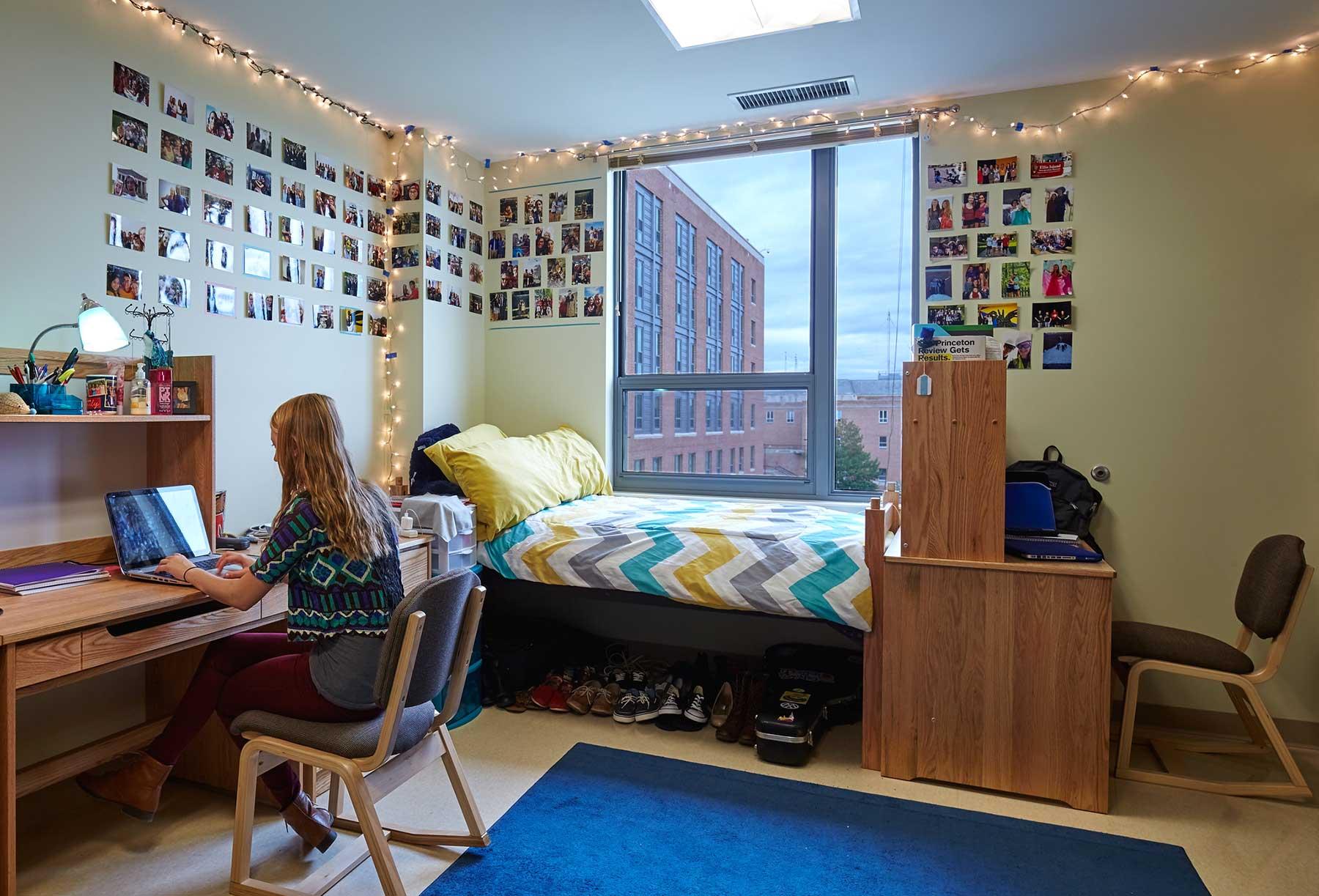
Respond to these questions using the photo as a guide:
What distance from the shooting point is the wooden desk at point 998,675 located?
95.5 inches

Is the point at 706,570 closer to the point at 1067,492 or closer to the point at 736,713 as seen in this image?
the point at 736,713

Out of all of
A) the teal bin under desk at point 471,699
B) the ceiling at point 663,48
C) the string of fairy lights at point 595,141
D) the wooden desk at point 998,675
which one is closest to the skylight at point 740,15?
the ceiling at point 663,48

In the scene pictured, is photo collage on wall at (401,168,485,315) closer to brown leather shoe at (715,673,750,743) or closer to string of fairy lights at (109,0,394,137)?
string of fairy lights at (109,0,394,137)

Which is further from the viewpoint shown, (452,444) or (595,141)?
(595,141)

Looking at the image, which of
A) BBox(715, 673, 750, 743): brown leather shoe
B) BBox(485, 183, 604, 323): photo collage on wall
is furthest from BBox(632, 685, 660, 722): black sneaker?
BBox(485, 183, 604, 323): photo collage on wall

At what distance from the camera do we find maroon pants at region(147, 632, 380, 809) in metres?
1.90

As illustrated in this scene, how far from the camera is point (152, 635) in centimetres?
197

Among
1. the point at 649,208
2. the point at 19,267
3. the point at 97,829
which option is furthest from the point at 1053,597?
the point at 19,267

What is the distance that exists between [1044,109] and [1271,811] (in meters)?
2.62

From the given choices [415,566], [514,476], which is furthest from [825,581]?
[415,566]

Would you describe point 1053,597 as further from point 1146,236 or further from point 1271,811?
point 1146,236

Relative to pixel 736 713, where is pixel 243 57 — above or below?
above

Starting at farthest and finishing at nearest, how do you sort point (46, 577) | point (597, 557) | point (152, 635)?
point (597, 557) < point (46, 577) < point (152, 635)

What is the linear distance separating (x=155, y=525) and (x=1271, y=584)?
3.50 metres
